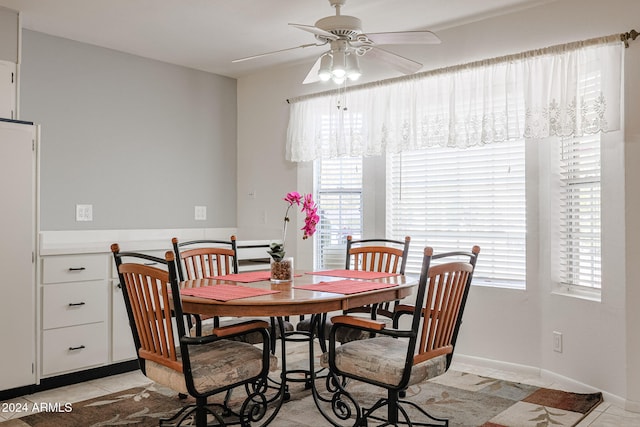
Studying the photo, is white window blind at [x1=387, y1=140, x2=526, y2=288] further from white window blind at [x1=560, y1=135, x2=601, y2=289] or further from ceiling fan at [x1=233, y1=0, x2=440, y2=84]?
ceiling fan at [x1=233, y1=0, x2=440, y2=84]

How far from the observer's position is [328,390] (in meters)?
3.34

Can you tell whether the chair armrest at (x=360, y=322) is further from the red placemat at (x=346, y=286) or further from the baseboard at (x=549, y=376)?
the baseboard at (x=549, y=376)

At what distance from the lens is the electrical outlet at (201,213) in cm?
505

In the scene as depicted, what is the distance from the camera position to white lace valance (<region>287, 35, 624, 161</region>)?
3250mm

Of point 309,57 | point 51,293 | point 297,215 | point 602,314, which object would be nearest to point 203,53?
point 309,57

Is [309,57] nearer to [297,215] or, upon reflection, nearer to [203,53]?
[203,53]

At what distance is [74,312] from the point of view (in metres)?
3.58

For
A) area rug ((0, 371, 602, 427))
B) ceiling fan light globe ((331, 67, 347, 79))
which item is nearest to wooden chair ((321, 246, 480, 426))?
area rug ((0, 371, 602, 427))

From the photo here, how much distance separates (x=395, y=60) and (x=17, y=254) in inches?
99.4

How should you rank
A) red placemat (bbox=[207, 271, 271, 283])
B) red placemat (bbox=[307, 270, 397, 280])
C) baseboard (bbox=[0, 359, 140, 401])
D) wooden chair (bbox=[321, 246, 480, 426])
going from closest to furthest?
wooden chair (bbox=[321, 246, 480, 426])
red placemat (bbox=[207, 271, 271, 283])
red placemat (bbox=[307, 270, 397, 280])
baseboard (bbox=[0, 359, 140, 401])

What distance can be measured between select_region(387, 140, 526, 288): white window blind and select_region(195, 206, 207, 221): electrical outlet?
1.77 metres

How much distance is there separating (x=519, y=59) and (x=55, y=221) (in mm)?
3443

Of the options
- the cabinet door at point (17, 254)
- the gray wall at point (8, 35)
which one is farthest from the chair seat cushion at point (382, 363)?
the gray wall at point (8, 35)

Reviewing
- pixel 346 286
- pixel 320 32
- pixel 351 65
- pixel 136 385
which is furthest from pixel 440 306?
pixel 136 385
